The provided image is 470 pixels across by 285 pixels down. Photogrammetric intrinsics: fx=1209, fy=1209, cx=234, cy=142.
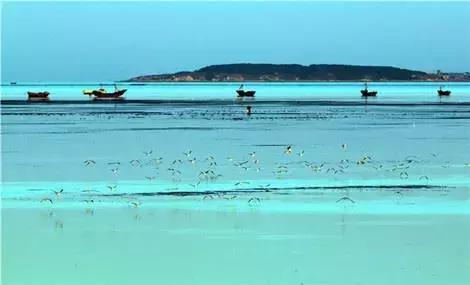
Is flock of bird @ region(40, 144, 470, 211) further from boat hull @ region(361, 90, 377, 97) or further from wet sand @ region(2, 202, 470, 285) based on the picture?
boat hull @ region(361, 90, 377, 97)

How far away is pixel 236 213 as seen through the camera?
49.0 ft

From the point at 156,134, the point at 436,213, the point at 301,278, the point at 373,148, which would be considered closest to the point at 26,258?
the point at 301,278

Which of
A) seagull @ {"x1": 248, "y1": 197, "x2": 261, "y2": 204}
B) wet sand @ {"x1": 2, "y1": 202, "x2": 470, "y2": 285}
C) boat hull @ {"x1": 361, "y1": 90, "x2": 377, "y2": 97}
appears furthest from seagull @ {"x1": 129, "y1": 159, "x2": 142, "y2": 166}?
boat hull @ {"x1": 361, "y1": 90, "x2": 377, "y2": 97}

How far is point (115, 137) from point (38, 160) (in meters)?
8.27

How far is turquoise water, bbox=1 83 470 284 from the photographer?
37.4 ft

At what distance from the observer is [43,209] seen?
15477mm

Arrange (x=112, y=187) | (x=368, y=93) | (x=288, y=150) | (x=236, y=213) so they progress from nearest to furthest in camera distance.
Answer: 1. (x=236, y=213)
2. (x=112, y=187)
3. (x=288, y=150)
4. (x=368, y=93)

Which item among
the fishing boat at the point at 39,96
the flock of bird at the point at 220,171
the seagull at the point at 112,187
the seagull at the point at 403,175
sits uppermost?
the seagull at the point at 112,187

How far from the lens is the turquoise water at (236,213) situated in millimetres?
11391

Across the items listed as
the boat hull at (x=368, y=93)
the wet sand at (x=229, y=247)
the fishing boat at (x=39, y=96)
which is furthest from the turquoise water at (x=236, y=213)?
the boat hull at (x=368, y=93)

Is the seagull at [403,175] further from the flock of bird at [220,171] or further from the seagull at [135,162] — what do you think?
the seagull at [135,162]

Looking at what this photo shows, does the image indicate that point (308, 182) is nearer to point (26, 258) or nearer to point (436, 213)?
point (436, 213)

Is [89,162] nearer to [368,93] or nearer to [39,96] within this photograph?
[39,96]

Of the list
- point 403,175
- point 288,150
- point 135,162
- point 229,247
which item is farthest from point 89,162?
point 229,247
